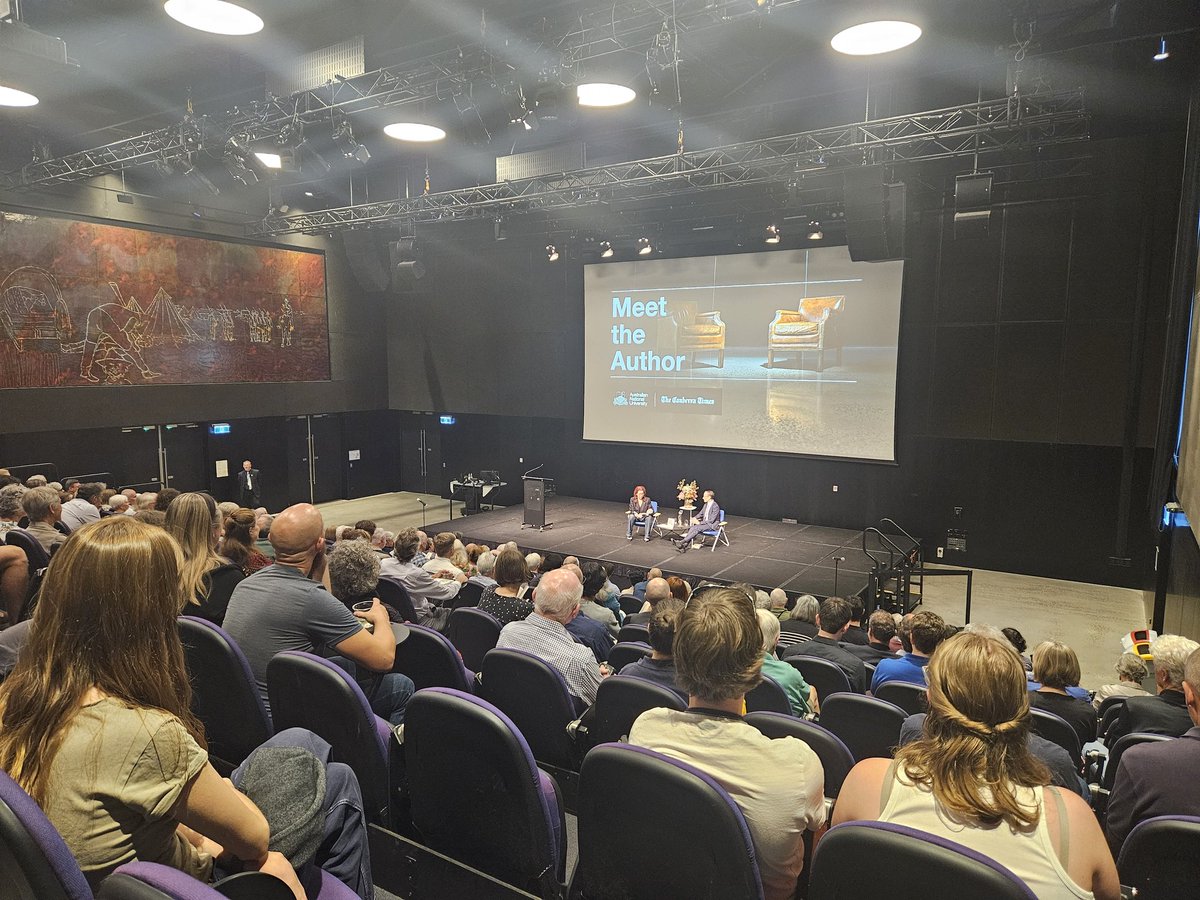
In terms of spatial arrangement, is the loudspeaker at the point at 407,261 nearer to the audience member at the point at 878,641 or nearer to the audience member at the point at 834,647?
the audience member at the point at 834,647

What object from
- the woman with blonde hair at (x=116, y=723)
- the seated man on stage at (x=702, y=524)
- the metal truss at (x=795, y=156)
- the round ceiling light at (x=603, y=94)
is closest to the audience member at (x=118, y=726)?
the woman with blonde hair at (x=116, y=723)

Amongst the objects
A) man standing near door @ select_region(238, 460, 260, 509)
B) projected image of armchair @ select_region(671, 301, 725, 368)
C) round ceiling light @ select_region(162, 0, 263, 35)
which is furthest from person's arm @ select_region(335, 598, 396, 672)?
man standing near door @ select_region(238, 460, 260, 509)

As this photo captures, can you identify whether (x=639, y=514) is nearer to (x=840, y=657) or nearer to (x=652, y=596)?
(x=652, y=596)

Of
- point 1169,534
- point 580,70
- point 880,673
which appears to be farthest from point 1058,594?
point 580,70

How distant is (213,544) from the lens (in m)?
3.74

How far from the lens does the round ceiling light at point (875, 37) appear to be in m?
5.40

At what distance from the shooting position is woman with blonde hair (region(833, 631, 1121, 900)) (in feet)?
4.93

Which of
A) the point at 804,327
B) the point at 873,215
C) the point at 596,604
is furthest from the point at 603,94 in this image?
the point at 804,327

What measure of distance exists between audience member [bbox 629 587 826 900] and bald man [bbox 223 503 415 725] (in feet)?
4.22

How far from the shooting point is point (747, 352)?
11633mm

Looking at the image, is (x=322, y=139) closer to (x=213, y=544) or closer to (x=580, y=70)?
(x=580, y=70)

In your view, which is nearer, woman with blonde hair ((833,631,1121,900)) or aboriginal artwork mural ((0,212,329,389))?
woman with blonde hair ((833,631,1121,900))

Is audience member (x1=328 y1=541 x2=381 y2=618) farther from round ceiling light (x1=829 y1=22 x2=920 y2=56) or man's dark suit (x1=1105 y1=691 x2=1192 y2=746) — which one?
round ceiling light (x1=829 y1=22 x2=920 y2=56)

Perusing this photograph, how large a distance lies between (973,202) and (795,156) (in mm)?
2169
